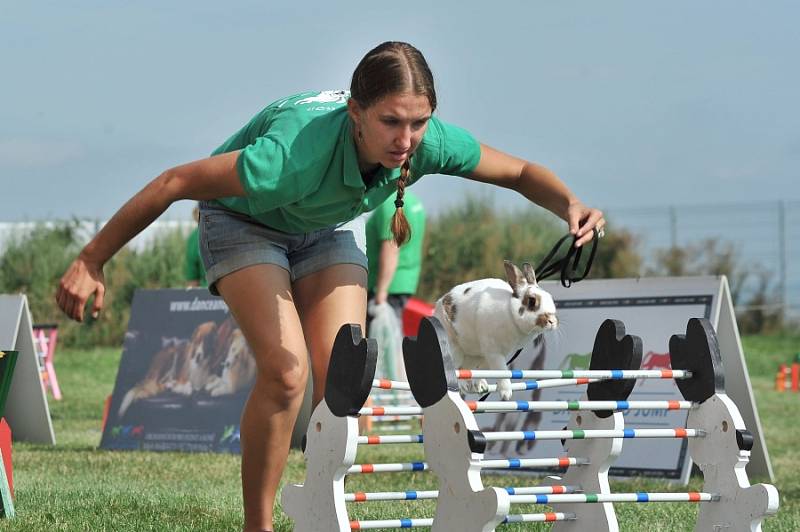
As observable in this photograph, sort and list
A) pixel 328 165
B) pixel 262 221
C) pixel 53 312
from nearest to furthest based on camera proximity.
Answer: pixel 328 165 < pixel 262 221 < pixel 53 312

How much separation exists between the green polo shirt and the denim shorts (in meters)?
0.04

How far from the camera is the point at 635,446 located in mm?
A: 5918

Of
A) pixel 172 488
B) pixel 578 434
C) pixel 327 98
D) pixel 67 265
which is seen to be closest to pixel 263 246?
pixel 327 98

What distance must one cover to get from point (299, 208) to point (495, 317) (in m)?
0.84

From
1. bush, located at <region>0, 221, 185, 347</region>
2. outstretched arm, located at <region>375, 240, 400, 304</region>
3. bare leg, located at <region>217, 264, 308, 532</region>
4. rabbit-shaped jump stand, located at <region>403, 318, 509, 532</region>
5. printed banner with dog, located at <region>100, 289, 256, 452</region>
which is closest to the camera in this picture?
rabbit-shaped jump stand, located at <region>403, 318, 509, 532</region>

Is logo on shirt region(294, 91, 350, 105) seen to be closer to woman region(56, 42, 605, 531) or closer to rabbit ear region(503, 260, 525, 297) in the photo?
woman region(56, 42, 605, 531)

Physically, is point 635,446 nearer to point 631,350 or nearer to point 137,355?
point 631,350

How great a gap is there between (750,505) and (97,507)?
98.2 inches

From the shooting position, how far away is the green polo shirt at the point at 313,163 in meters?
3.30

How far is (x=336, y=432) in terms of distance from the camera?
3342 millimetres

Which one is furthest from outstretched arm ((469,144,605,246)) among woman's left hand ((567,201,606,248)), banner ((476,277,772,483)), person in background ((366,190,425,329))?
person in background ((366,190,425,329))

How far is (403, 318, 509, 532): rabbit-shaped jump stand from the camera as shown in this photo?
121 inches

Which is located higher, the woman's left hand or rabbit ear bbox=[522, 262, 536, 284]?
the woman's left hand

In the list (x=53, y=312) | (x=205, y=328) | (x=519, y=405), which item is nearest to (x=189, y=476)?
(x=205, y=328)
